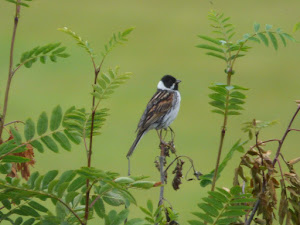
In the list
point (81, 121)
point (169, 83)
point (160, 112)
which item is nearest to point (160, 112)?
point (160, 112)

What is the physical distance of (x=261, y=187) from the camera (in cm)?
177

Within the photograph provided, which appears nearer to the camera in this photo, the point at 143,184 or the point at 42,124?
the point at 143,184

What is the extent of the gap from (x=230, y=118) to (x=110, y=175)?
42.3 ft

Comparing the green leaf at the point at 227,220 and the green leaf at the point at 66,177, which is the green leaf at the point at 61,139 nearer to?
the green leaf at the point at 66,177

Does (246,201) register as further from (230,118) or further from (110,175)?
(230,118)

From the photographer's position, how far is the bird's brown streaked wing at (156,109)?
17.0ft

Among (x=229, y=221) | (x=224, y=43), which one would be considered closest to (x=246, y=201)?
(x=229, y=221)

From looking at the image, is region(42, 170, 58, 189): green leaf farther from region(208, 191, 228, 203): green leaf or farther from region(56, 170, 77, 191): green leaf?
region(208, 191, 228, 203): green leaf

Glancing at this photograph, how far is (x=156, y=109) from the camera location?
527 centimetres

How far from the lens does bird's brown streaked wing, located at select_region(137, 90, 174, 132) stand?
5.18 meters

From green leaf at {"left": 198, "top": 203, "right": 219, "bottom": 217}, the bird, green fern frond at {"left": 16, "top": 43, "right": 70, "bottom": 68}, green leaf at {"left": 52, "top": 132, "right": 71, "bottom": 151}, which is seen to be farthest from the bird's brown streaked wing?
green leaf at {"left": 198, "top": 203, "right": 219, "bottom": 217}

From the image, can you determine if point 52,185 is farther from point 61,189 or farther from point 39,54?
point 39,54

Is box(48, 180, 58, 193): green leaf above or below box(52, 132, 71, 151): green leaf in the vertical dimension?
below

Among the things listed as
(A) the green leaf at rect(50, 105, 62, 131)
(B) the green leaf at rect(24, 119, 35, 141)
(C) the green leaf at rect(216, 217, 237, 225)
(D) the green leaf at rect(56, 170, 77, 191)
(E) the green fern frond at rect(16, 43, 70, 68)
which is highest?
(E) the green fern frond at rect(16, 43, 70, 68)
